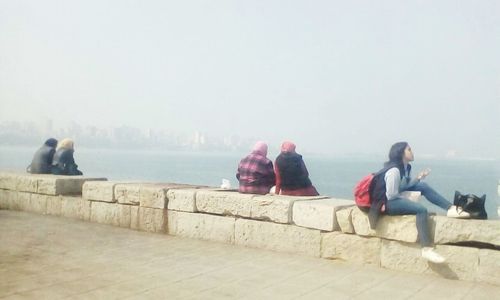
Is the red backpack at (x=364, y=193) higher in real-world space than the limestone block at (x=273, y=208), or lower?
higher

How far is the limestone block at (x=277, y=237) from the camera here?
20.2ft

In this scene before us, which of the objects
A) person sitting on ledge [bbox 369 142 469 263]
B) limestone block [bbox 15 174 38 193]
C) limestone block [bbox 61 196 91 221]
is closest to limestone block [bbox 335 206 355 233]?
person sitting on ledge [bbox 369 142 469 263]

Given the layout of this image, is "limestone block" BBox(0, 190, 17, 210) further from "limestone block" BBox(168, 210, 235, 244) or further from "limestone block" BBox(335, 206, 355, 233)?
"limestone block" BBox(335, 206, 355, 233)

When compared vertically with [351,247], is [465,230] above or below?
above

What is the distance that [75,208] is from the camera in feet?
28.2

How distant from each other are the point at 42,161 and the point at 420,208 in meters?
7.73

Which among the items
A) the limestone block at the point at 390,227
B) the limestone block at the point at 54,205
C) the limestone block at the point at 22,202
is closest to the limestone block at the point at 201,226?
the limestone block at the point at 390,227

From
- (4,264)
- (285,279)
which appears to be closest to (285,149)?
(285,279)

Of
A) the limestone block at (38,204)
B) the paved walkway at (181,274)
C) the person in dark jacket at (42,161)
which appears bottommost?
the paved walkway at (181,274)

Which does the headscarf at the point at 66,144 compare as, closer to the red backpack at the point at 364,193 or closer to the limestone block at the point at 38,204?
the limestone block at the point at 38,204

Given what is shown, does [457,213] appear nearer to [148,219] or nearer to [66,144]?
[148,219]

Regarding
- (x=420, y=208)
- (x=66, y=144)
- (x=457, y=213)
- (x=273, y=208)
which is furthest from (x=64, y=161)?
(x=457, y=213)

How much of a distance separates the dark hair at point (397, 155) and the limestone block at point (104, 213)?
4.42m

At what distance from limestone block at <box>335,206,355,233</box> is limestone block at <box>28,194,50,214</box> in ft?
18.4
